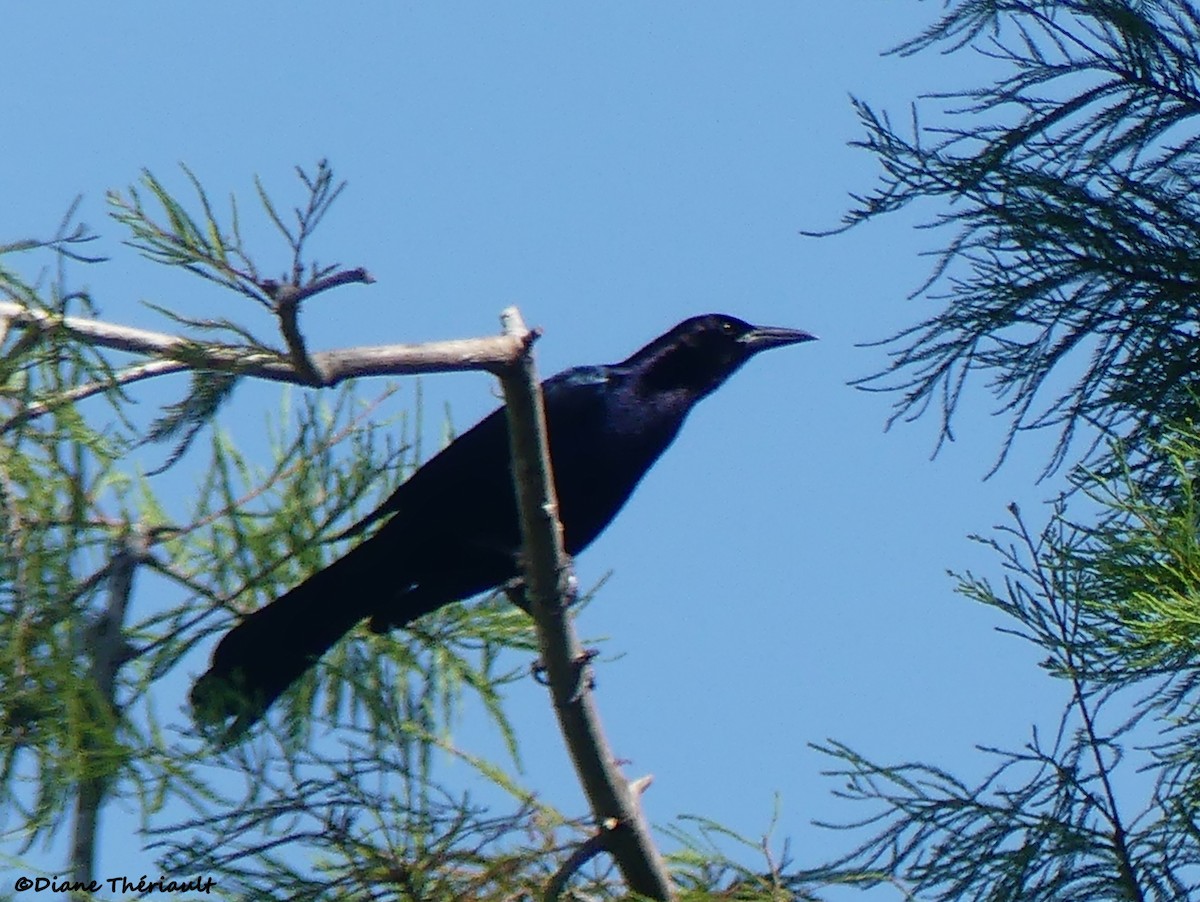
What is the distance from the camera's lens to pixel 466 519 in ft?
12.8

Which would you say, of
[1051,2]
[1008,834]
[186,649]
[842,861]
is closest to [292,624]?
[186,649]

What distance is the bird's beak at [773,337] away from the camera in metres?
4.65

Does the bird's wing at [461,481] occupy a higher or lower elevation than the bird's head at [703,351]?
lower

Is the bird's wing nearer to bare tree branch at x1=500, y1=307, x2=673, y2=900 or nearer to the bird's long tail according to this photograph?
the bird's long tail

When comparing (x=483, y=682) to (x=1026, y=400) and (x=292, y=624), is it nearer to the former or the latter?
(x=292, y=624)

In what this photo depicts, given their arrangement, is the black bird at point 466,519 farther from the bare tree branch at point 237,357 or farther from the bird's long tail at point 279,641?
the bare tree branch at point 237,357

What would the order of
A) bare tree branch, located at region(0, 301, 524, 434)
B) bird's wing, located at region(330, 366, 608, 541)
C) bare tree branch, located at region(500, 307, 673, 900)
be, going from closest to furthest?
bare tree branch, located at region(0, 301, 524, 434) → bare tree branch, located at region(500, 307, 673, 900) → bird's wing, located at region(330, 366, 608, 541)

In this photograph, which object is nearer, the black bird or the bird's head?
the black bird

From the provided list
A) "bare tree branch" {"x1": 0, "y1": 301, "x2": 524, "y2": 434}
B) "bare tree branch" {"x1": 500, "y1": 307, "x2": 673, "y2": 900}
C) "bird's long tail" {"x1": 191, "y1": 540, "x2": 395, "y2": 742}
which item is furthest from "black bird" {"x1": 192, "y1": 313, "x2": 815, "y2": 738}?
"bare tree branch" {"x1": 0, "y1": 301, "x2": 524, "y2": 434}

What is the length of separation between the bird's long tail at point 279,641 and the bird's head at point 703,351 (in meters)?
1.02

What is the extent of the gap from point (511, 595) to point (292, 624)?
1.69 feet

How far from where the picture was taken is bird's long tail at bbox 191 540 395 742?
3.49 m

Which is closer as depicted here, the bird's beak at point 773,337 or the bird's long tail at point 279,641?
the bird's long tail at point 279,641

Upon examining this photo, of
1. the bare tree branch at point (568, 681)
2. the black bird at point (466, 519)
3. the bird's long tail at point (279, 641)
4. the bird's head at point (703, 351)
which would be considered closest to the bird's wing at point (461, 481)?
the black bird at point (466, 519)
